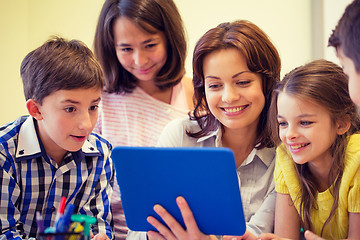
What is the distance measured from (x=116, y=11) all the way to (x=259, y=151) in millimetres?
806

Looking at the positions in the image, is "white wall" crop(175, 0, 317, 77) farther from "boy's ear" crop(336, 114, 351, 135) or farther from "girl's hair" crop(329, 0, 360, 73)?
"girl's hair" crop(329, 0, 360, 73)

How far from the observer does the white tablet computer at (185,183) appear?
94cm

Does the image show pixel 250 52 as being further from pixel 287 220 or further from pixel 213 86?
pixel 287 220

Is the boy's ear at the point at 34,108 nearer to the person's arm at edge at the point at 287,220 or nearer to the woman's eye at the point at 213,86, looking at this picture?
the woman's eye at the point at 213,86

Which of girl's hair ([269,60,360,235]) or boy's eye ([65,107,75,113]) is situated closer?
girl's hair ([269,60,360,235])

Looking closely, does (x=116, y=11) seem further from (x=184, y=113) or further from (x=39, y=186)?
(x=39, y=186)

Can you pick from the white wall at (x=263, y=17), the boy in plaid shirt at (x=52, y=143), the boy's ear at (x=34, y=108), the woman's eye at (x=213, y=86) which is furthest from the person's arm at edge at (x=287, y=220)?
the white wall at (x=263, y=17)

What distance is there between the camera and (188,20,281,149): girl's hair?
139 centimetres

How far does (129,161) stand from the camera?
99cm

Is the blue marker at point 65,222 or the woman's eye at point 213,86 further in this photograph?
the woman's eye at point 213,86

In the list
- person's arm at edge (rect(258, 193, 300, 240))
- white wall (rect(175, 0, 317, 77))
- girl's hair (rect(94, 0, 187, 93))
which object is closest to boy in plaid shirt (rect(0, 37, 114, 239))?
girl's hair (rect(94, 0, 187, 93))

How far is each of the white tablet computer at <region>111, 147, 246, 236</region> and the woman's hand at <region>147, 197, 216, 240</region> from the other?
11 mm

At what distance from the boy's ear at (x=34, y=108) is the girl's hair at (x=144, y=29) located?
0.54 metres

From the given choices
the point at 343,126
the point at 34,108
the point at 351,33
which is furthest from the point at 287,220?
the point at 34,108
